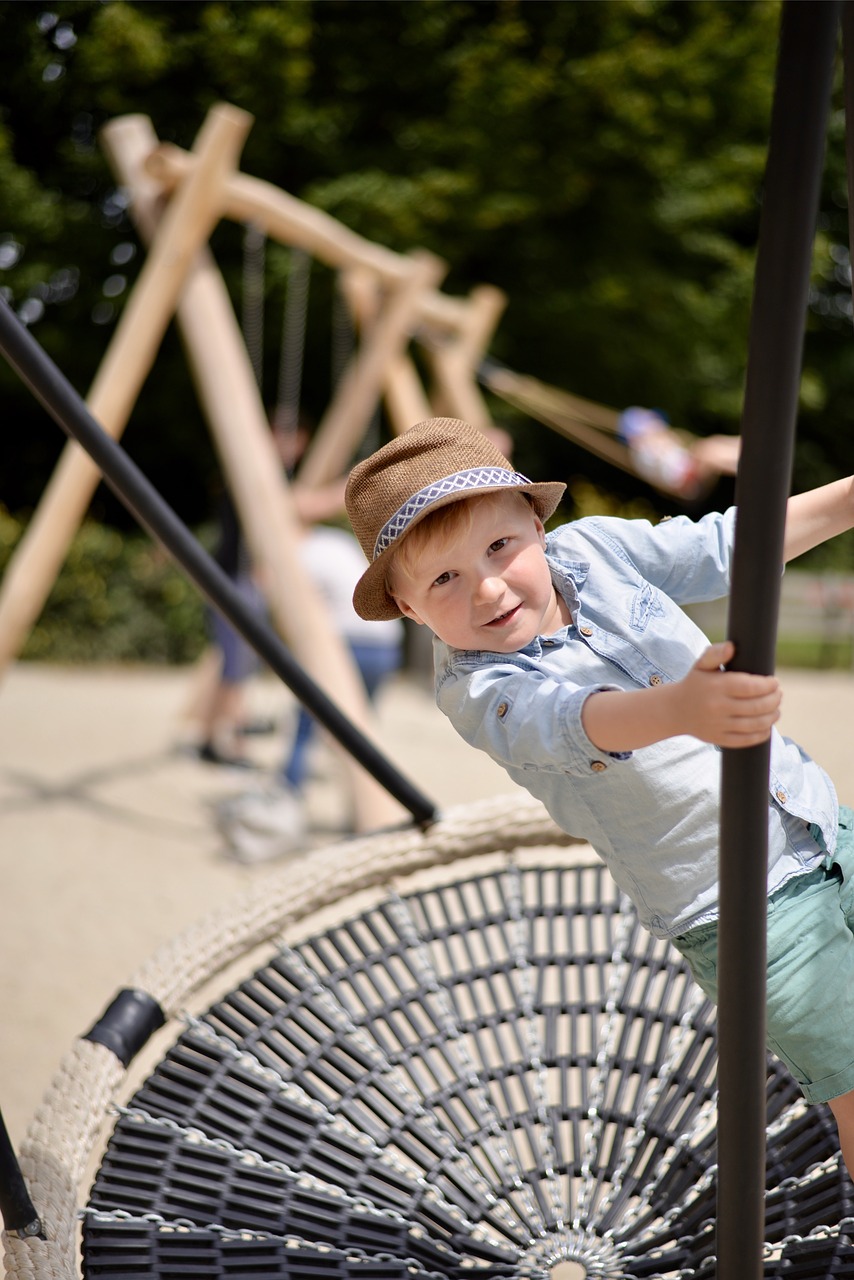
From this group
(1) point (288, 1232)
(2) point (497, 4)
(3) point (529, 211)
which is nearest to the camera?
(1) point (288, 1232)

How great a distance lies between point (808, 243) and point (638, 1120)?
3.09 feet

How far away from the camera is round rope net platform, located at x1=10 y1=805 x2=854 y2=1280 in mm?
1032

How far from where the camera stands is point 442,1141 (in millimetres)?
1196

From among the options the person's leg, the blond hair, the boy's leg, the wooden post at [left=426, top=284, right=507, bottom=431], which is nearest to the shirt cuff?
the blond hair

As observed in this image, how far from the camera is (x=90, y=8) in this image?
294cm

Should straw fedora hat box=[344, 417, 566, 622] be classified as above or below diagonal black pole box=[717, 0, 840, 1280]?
above

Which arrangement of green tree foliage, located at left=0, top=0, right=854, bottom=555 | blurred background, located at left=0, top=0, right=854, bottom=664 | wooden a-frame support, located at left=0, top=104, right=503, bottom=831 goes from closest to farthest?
wooden a-frame support, located at left=0, top=104, right=503, bottom=831 < green tree foliage, located at left=0, top=0, right=854, bottom=555 < blurred background, located at left=0, top=0, right=854, bottom=664

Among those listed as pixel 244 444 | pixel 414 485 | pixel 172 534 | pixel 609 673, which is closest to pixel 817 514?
pixel 609 673

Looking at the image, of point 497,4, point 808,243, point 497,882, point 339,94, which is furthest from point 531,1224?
point 497,4

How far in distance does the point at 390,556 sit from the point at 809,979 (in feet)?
1.31

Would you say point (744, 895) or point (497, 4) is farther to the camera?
point (497, 4)

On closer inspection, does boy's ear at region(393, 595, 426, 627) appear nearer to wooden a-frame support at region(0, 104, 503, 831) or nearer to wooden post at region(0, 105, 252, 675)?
wooden a-frame support at region(0, 104, 503, 831)

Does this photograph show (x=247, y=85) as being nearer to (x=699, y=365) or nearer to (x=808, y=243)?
(x=808, y=243)

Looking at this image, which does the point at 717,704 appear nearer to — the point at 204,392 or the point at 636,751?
the point at 636,751
